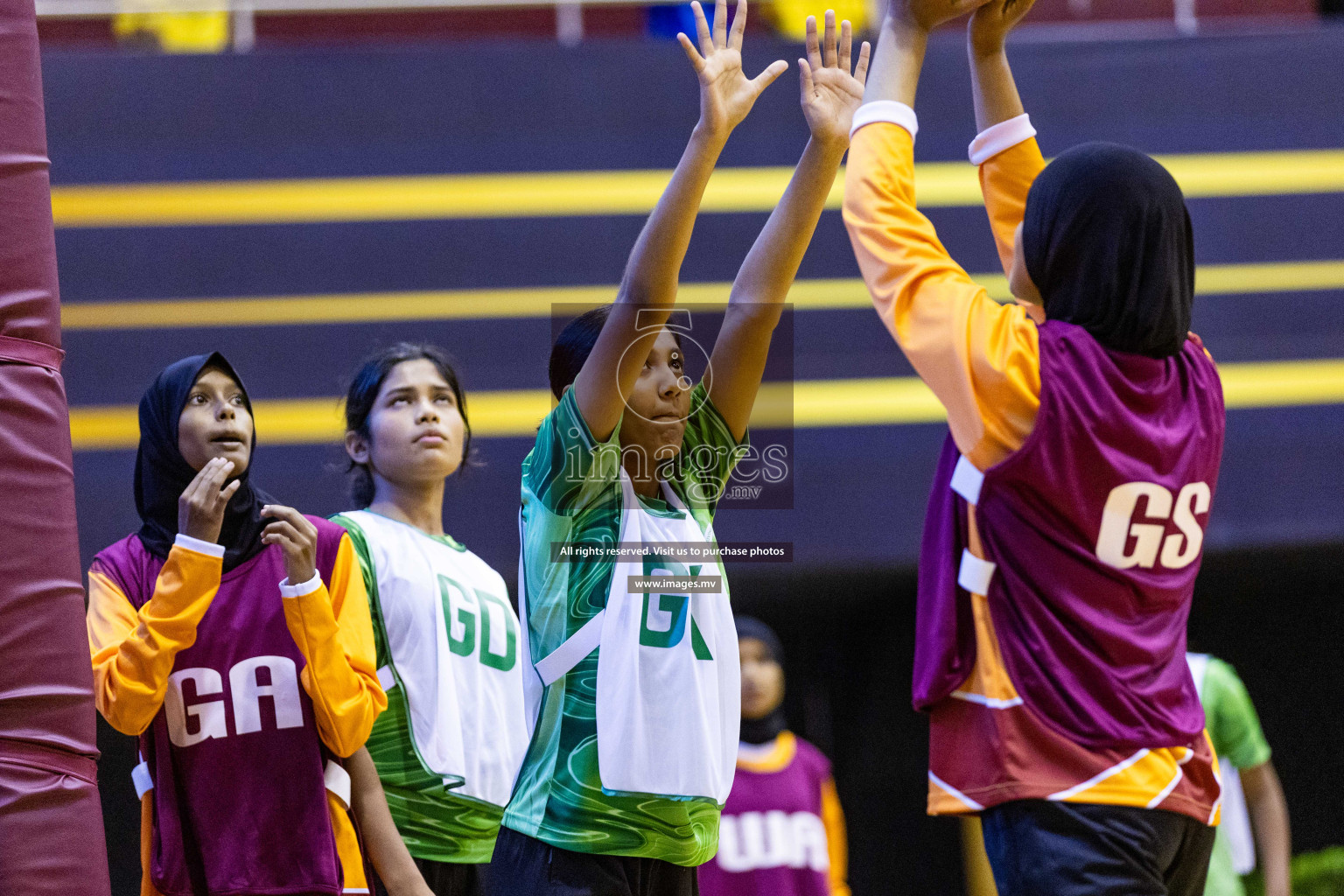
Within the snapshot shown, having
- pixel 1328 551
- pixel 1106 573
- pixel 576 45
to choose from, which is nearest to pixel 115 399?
pixel 576 45

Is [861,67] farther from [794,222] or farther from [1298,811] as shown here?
[1298,811]

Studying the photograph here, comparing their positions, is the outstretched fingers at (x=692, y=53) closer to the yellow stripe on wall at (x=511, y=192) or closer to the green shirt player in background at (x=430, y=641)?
the green shirt player in background at (x=430, y=641)

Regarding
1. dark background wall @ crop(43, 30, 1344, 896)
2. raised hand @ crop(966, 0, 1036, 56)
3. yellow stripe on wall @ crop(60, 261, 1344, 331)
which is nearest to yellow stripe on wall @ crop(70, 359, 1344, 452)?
dark background wall @ crop(43, 30, 1344, 896)

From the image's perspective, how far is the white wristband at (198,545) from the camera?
95.3 inches

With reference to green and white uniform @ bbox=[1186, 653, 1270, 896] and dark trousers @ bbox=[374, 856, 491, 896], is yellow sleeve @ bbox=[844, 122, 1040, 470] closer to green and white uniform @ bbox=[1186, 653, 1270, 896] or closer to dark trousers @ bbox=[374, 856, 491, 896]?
dark trousers @ bbox=[374, 856, 491, 896]

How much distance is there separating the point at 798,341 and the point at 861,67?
3.88 metres

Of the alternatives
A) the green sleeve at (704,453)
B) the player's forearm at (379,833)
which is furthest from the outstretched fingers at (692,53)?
the player's forearm at (379,833)

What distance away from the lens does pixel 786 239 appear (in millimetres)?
2330

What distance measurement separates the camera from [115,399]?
6.04 meters

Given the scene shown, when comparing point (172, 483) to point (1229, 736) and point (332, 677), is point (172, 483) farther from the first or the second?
point (1229, 736)

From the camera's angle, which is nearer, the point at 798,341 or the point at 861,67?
the point at 861,67

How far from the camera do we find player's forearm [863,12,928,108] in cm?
206

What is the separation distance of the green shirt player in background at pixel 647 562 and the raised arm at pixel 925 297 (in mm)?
241

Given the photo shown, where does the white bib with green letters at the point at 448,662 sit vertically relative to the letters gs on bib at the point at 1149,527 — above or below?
below
